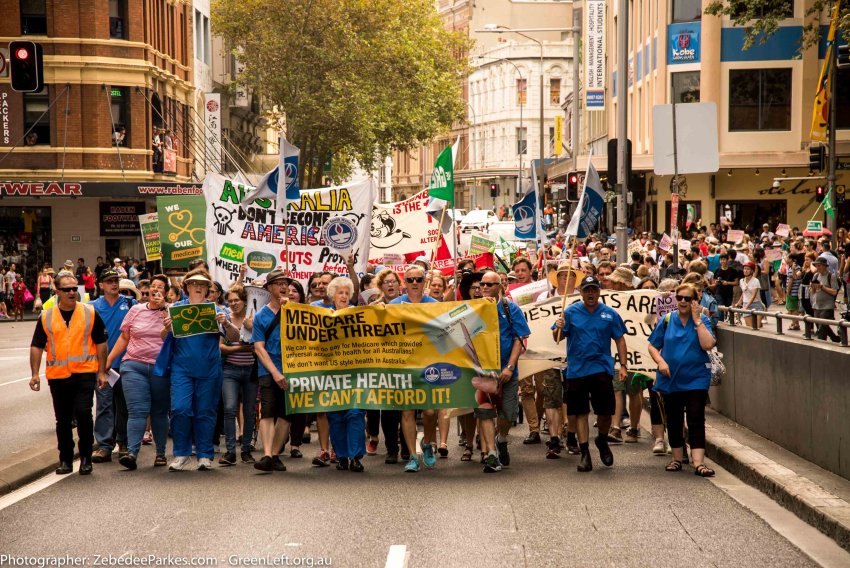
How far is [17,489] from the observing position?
35.0ft

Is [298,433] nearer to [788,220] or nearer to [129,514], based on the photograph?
[129,514]

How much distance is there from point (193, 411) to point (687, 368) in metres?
4.43

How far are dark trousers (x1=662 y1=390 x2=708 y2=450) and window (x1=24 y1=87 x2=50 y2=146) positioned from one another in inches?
1291

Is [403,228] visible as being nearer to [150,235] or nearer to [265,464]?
[150,235]

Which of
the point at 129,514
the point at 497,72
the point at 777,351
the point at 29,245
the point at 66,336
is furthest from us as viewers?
the point at 497,72

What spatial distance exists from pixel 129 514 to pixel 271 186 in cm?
734

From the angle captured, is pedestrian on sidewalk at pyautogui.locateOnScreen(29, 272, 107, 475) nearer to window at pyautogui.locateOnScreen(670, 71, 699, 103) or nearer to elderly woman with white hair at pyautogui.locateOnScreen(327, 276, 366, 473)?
elderly woman with white hair at pyautogui.locateOnScreen(327, 276, 366, 473)

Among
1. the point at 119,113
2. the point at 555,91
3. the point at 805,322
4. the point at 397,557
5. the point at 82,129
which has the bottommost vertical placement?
the point at 397,557

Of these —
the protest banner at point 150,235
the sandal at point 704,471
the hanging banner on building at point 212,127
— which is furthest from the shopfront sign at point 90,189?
the sandal at point 704,471

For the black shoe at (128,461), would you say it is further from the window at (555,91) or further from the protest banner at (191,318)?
the window at (555,91)

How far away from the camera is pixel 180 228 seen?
67.4 feet

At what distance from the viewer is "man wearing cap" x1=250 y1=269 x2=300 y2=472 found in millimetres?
11766

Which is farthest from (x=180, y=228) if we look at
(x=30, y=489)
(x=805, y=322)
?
(x=805, y=322)

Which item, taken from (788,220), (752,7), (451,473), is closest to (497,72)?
(788,220)
